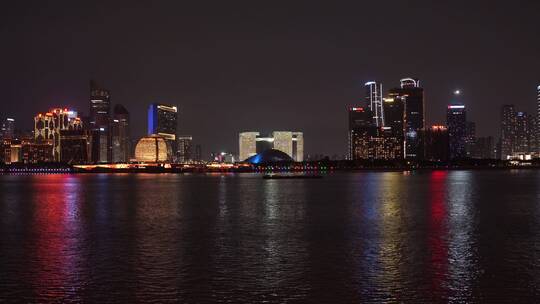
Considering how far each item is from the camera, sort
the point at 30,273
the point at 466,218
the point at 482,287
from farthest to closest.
Result: the point at 466,218
the point at 30,273
the point at 482,287

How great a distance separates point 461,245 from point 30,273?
22697mm

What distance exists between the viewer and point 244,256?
3294 centimetres

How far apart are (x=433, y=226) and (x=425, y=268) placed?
1827 centimetres

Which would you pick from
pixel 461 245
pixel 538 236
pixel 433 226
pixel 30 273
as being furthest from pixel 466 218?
pixel 30 273

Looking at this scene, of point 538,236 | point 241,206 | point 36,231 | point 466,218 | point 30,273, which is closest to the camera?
point 30,273

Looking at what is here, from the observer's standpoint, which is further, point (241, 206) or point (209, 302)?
point (241, 206)

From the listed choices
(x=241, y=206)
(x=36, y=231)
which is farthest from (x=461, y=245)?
(x=241, y=206)

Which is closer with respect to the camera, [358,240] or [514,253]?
[514,253]

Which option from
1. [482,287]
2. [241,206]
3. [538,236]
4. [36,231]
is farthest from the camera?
[241,206]

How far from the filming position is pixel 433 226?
154 feet

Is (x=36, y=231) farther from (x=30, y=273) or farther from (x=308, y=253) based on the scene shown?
(x=308, y=253)

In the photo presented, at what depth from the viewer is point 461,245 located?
1447 inches

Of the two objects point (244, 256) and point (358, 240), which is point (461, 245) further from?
point (244, 256)

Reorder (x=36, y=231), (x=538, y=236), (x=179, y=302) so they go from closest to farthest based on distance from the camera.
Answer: (x=179, y=302) → (x=538, y=236) → (x=36, y=231)
